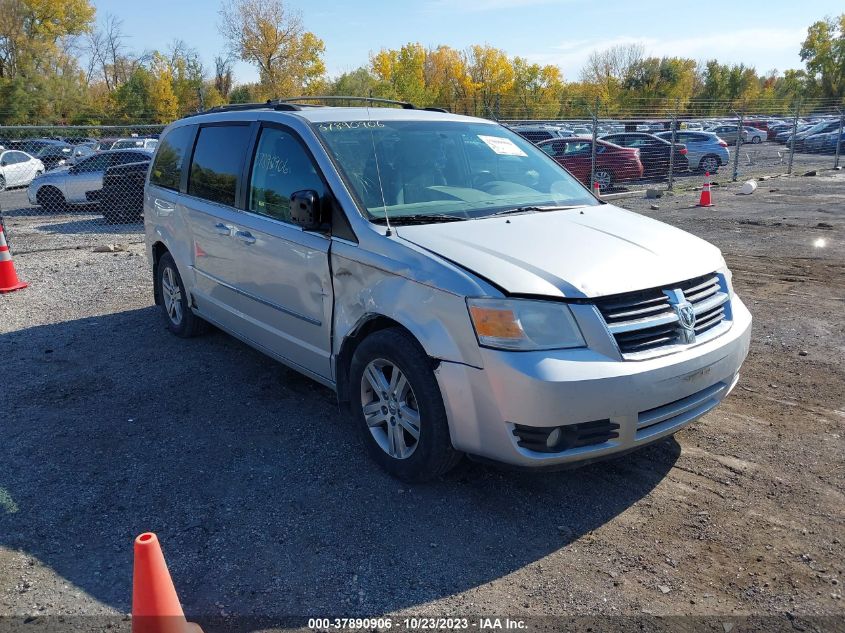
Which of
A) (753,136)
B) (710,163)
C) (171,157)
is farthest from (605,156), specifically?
(753,136)

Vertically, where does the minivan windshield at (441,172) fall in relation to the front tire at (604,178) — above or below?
above

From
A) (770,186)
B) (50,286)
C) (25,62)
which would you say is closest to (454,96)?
(25,62)

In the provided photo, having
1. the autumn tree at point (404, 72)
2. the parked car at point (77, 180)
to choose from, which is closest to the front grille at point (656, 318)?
the parked car at point (77, 180)

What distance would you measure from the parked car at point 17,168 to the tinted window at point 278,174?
72.5 ft

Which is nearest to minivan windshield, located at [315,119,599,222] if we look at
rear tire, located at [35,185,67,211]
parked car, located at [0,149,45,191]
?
rear tire, located at [35,185,67,211]

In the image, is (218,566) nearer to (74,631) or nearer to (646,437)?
(74,631)

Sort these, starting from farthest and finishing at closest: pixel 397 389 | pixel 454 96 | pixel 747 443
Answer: pixel 454 96, pixel 747 443, pixel 397 389

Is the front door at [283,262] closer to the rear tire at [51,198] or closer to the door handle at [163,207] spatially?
the door handle at [163,207]

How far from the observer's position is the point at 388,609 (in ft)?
9.01

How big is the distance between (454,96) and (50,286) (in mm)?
63998

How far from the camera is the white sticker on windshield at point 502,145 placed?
475 cm

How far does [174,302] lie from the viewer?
6.26 m

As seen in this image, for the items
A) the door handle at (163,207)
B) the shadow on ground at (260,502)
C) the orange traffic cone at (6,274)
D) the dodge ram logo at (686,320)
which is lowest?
the shadow on ground at (260,502)

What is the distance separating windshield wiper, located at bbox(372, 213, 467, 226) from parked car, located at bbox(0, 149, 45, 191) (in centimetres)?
2336
